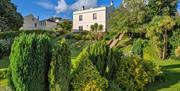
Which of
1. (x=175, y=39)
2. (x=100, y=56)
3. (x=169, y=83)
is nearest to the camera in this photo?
(x=100, y=56)

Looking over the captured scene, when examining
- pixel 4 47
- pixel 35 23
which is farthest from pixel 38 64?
pixel 35 23

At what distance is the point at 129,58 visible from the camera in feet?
63.0

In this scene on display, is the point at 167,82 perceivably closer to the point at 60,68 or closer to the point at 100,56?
the point at 100,56

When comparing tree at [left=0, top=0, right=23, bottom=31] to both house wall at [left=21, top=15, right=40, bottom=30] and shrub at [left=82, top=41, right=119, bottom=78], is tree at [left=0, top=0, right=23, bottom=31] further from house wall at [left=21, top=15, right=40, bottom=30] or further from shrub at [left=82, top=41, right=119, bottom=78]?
house wall at [left=21, top=15, right=40, bottom=30]

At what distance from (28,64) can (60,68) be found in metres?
1.36

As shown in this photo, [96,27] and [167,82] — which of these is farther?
Answer: [96,27]

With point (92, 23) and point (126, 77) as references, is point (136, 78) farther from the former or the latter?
point (92, 23)

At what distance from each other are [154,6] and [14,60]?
1183 inches

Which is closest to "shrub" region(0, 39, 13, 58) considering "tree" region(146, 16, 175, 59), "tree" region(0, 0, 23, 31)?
"tree" region(0, 0, 23, 31)

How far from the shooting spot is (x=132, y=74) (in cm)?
1875

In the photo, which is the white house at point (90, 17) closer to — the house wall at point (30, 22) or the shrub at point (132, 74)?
the house wall at point (30, 22)

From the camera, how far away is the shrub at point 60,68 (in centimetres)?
1455

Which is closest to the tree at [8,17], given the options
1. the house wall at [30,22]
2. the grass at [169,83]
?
the grass at [169,83]

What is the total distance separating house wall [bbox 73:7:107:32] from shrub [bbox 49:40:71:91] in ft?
156
